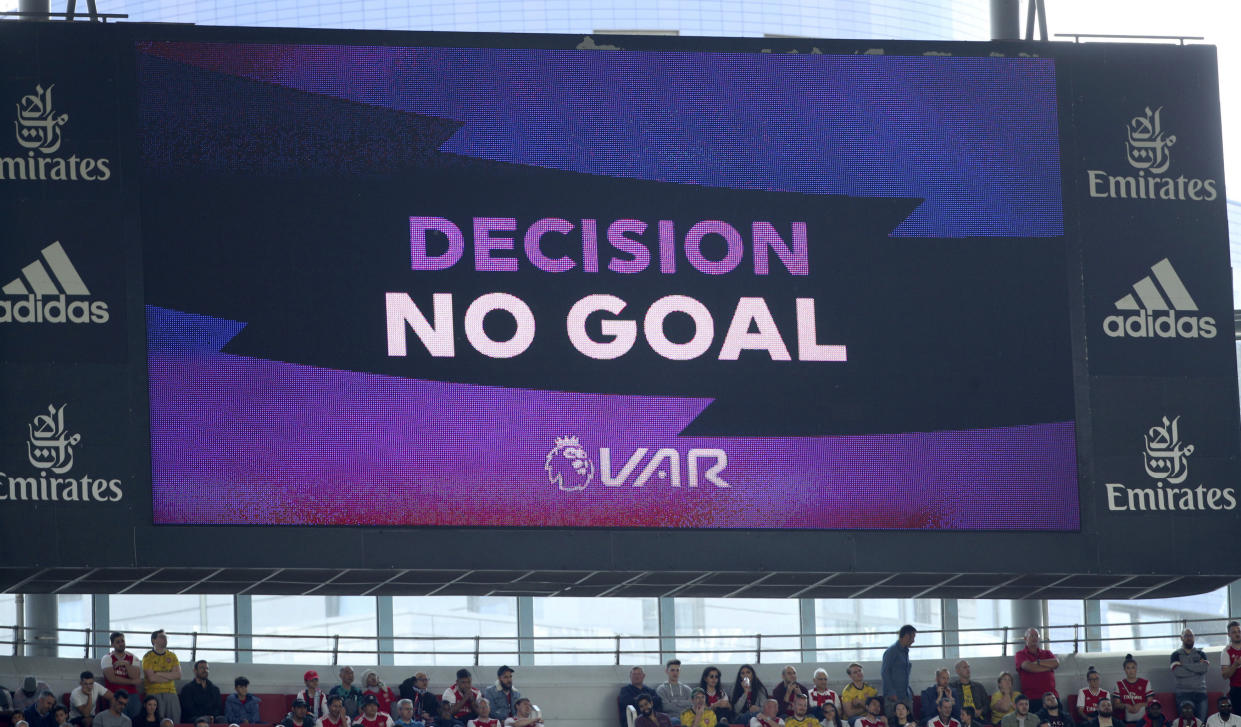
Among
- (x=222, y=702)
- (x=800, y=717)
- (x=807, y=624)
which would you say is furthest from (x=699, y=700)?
(x=807, y=624)

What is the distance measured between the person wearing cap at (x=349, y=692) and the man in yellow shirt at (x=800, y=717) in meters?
Answer: 2.82

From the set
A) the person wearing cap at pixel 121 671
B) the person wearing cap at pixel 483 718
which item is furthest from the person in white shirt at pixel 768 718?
the person wearing cap at pixel 121 671

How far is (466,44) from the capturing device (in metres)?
10.3

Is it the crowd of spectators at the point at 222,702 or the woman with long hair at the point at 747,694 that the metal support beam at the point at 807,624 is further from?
the crowd of spectators at the point at 222,702

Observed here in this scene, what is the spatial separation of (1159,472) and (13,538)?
6.54m

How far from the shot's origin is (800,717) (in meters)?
11.5

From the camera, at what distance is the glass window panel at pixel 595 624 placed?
16.1 meters

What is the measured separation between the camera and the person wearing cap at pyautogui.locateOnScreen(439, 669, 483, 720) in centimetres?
1145

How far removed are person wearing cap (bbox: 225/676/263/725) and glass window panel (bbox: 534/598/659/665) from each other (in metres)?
4.80

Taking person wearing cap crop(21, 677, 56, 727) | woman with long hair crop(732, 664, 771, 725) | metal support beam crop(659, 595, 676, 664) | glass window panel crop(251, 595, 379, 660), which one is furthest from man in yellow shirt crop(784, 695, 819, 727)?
glass window panel crop(251, 595, 379, 660)

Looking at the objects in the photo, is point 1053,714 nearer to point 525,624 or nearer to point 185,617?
point 525,624

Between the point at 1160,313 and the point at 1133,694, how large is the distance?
10.7ft

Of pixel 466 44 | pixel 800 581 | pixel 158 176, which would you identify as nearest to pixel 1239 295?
pixel 800 581

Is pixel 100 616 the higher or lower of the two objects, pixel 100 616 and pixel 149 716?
the higher
